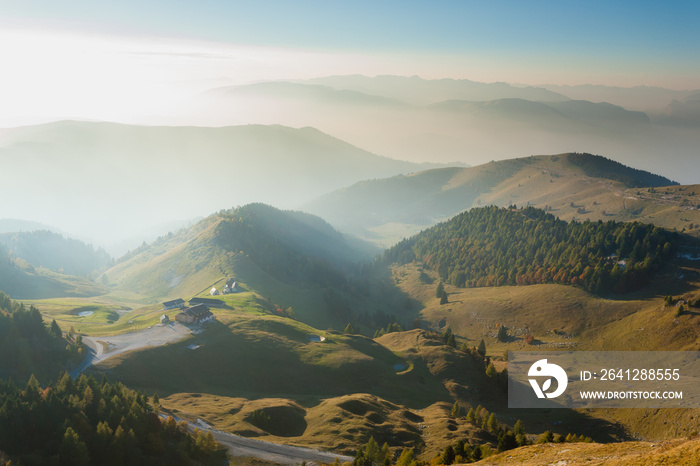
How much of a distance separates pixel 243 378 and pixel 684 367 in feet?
413

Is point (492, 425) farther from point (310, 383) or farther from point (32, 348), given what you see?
point (32, 348)

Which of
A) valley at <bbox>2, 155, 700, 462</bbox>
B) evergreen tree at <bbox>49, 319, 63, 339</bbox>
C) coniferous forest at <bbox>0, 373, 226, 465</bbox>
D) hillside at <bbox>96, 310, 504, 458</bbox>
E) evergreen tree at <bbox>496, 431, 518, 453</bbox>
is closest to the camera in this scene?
coniferous forest at <bbox>0, 373, 226, 465</bbox>

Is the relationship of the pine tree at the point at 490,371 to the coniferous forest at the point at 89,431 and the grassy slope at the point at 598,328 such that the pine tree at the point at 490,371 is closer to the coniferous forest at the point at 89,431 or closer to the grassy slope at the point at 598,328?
the grassy slope at the point at 598,328

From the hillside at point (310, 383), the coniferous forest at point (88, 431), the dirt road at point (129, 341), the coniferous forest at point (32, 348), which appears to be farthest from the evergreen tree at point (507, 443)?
the coniferous forest at point (32, 348)

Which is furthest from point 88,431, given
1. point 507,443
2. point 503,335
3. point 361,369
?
point 503,335

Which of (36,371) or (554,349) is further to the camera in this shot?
(554,349)

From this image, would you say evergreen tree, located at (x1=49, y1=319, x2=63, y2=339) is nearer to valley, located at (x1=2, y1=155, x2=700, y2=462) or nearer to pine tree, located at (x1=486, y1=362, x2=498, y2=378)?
valley, located at (x1=2, y1=155, x2=700, y2=462)

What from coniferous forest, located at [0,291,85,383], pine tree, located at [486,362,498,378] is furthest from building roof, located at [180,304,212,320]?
pine tree, located at [486,362,498,378]

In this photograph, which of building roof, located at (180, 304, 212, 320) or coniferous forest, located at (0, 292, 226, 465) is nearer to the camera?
coniferous forest, located at (0, 292, 226, 465)

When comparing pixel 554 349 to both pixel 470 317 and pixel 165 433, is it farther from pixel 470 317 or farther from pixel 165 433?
pixel 165 433

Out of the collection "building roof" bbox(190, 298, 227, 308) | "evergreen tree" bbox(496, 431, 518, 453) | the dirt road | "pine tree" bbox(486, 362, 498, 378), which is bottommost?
"pine tree" bbox(486, 362, 498, 378)

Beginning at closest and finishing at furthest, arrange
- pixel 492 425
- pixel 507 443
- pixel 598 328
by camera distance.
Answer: pixel 507 443 < pixel 492 425 < pixel 598 328

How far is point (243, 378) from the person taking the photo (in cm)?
10219

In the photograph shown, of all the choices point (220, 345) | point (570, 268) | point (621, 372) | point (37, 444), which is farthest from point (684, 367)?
point (37, 444)
